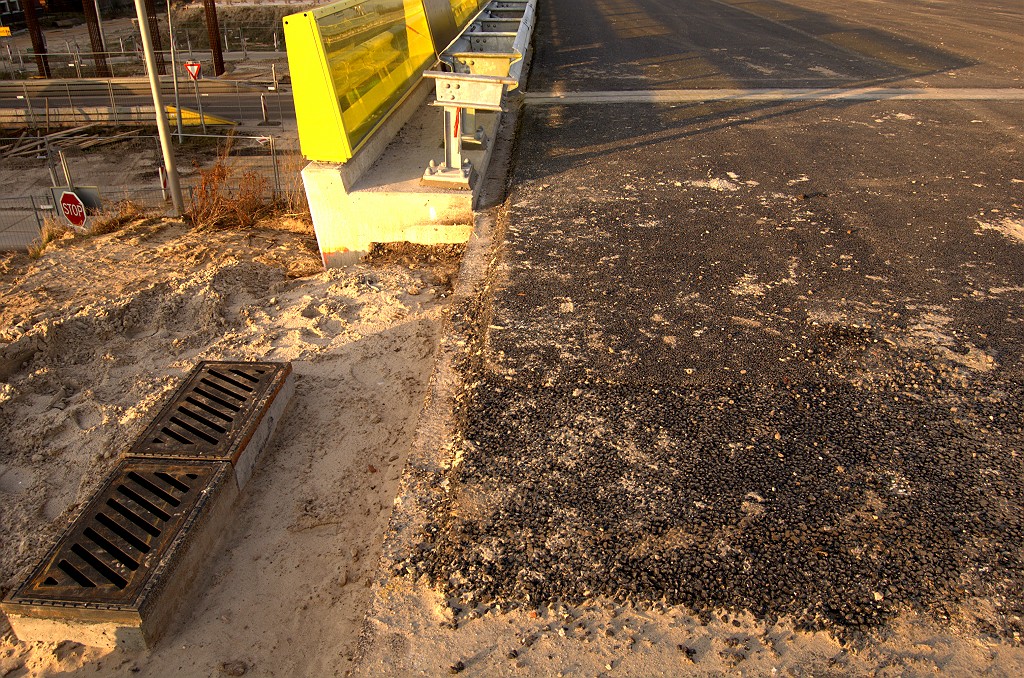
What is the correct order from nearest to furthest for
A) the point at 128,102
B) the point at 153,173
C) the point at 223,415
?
1. the point at 223,415
2. the point at 153,173
3. the point at 128,102

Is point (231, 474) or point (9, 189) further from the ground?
point (231, 474)

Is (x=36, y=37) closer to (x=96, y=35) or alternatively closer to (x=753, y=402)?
(x=96, y=35)

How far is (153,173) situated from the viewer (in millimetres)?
19266

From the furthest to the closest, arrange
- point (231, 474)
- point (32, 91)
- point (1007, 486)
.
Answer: point (32, 91) < point (231, 474) < point (1007, 486)

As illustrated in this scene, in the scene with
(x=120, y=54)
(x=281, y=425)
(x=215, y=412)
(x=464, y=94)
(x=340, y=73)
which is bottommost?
(x=120, y=54)

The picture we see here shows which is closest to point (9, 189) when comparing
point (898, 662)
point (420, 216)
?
point (420, 216)

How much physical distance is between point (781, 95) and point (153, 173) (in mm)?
16647

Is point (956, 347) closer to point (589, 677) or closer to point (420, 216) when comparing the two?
point (589, 677)

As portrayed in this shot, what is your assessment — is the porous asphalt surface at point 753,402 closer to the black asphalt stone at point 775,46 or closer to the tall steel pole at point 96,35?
the black asphalt stone at point 775,46

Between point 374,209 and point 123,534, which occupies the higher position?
point 374,209

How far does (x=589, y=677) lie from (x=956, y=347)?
131 inches

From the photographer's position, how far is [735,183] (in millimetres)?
6969

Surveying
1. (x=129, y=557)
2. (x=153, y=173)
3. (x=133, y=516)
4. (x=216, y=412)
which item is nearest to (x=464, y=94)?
(x=216, y=412)

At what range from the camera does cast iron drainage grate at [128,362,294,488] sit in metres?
3.70
